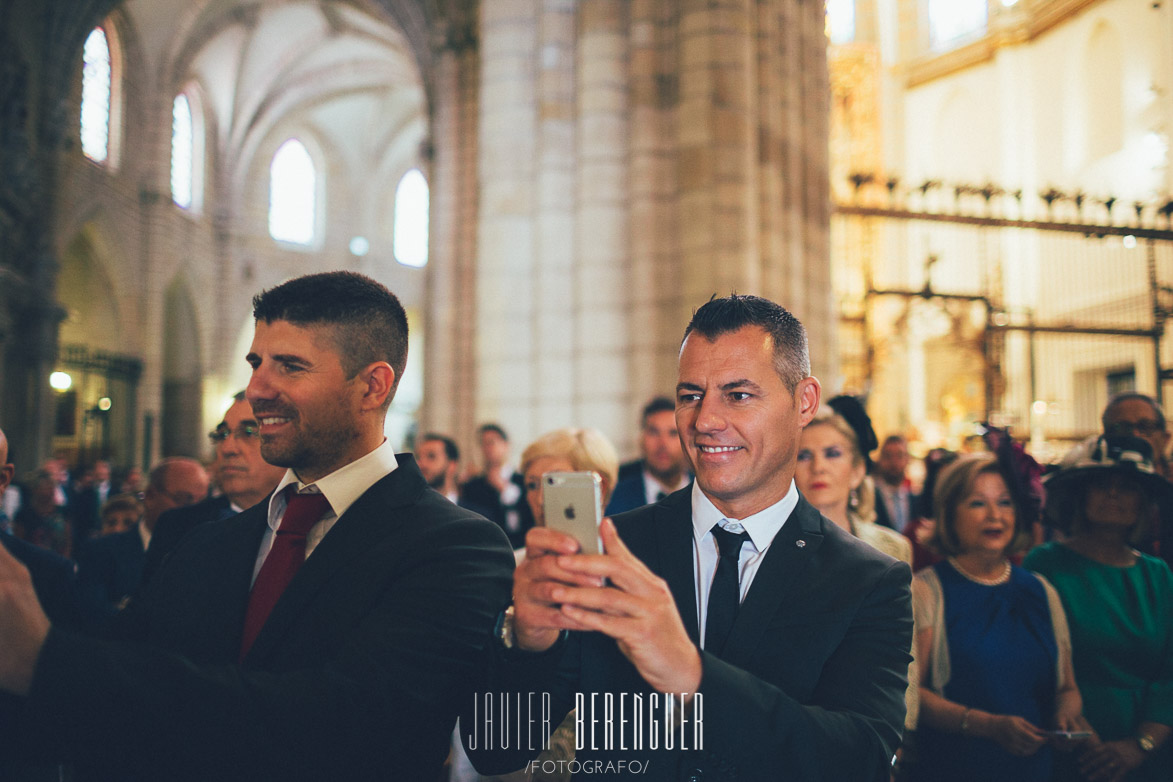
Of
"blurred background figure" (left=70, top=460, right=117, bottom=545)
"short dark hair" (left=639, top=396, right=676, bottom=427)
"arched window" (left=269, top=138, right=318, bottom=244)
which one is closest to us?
"short dark hair" (left=639, top=396, right=676, bottom=427)

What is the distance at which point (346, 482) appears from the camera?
5.73 feet

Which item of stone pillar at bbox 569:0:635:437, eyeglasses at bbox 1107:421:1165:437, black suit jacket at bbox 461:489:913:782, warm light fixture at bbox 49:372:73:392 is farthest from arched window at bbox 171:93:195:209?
Result: black suit jacket at bbox 461:489:913:782

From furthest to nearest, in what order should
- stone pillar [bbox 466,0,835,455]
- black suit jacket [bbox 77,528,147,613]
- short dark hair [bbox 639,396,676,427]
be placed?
stone pillar [bbox 466,0,835,455]
short dark hair [bbox 639,396,676,427]
black suit jacket [bbox 77,528,147,613]

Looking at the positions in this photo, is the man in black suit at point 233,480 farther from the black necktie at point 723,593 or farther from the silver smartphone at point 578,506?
the silver smartphone at point 578,506

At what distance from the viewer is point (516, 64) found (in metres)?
7.83

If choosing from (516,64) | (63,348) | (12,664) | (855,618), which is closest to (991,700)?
(855,618)

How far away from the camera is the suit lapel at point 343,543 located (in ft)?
5.16

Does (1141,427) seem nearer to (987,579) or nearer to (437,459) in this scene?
(987,579)

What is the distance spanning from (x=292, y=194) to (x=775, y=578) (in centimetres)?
2951

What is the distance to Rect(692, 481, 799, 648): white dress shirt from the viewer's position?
1626 mm

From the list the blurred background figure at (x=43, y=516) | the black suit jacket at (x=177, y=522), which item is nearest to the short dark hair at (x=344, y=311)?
the black suit jacket at (x=177, y=522)

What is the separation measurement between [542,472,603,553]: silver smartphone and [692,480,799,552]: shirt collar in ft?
1.60

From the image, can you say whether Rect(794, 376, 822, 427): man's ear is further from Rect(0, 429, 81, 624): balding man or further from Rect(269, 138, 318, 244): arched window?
Rect(269, 138, 318, 244): arched window

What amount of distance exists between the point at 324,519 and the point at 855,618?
3.40 ft
